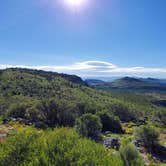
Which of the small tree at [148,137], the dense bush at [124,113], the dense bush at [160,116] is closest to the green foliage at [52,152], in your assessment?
the small tree at [148,137]

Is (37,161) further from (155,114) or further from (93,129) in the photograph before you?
(155,114)

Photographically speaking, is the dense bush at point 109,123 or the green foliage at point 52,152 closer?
the green foliage at point 52,152

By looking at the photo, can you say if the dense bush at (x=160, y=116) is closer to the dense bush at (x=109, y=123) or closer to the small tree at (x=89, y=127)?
the dense bush at (x=109, y=123)

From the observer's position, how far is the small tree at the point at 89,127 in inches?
3017

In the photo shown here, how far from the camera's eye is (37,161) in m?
26.2

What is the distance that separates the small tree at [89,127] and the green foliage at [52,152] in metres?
42.5

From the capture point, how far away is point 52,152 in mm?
29531

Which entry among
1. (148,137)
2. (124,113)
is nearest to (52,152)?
(148,137)

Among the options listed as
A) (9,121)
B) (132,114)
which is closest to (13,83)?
(132,114)

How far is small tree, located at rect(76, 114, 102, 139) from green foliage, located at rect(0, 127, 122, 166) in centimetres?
4252

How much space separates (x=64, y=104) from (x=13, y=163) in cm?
7191

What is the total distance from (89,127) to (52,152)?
160 feet

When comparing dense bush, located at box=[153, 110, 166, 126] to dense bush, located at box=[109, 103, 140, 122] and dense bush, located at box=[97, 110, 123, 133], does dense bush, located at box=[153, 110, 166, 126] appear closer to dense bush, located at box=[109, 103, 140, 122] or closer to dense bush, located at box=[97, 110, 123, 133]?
dense bush, located at box=[109, 103, 140, 122]

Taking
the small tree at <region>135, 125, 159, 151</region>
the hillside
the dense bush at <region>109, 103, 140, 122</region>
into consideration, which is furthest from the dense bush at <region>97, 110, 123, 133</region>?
the dense bush at <region>109, 103, 140, 122</region>
